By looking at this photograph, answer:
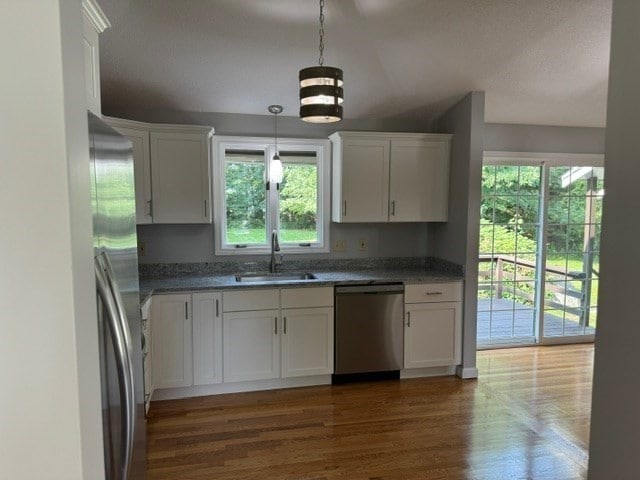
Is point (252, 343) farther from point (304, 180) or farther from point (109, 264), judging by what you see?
point (109, 264)

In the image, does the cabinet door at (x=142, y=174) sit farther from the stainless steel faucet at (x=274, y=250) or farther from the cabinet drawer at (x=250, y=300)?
the stainless steel faucet at (x=274, y=250)

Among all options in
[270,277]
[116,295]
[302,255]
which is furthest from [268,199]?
[116,295]

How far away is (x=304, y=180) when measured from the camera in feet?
13.7

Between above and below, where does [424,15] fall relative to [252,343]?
above

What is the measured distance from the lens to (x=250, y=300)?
3.45 metres

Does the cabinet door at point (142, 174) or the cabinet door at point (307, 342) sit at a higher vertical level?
the cabinet door at point (142, 174)

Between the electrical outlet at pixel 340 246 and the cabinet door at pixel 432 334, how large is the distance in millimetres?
916

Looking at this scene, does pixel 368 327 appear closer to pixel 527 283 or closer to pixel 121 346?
pixel 527 283

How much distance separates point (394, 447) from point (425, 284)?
1.45 m

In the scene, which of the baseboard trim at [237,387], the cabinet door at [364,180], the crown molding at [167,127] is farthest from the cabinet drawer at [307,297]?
the crown molding at [167,127]

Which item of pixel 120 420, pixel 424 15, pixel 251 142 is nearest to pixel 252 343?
pixel 251 142

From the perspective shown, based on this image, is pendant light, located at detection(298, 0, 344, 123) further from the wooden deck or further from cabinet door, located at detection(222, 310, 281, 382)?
the wooden deck

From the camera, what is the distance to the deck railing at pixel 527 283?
180 inches

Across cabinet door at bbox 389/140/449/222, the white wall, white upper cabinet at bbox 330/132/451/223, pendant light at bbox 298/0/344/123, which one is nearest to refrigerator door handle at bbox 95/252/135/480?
the white wall
